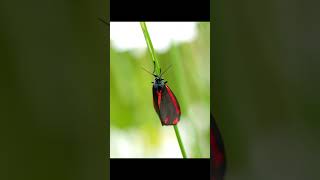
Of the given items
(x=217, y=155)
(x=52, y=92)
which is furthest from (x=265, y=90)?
(x=52, y=92)

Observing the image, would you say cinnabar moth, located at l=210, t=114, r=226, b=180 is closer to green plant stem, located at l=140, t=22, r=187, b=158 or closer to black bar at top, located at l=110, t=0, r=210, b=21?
green plant stem, located at l=140, t=22, r=187, b=158

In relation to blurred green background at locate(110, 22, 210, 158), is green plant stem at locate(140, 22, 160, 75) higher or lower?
higher

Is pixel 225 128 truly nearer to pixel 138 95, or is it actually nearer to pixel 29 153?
pixel 138 95

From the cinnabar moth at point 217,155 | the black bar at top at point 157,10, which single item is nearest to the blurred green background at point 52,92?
the black bar at top at point 157,10

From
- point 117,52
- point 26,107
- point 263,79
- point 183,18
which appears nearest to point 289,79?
point 263,79

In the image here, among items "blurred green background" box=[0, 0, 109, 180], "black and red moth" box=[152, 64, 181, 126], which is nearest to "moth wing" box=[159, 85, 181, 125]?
"black and red moth" box=[152, 64, 181, 126]

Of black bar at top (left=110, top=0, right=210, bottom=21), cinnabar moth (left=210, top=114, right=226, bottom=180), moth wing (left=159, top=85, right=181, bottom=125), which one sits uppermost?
black bar at top (left=110, top=0, right=210, bottom=21)
